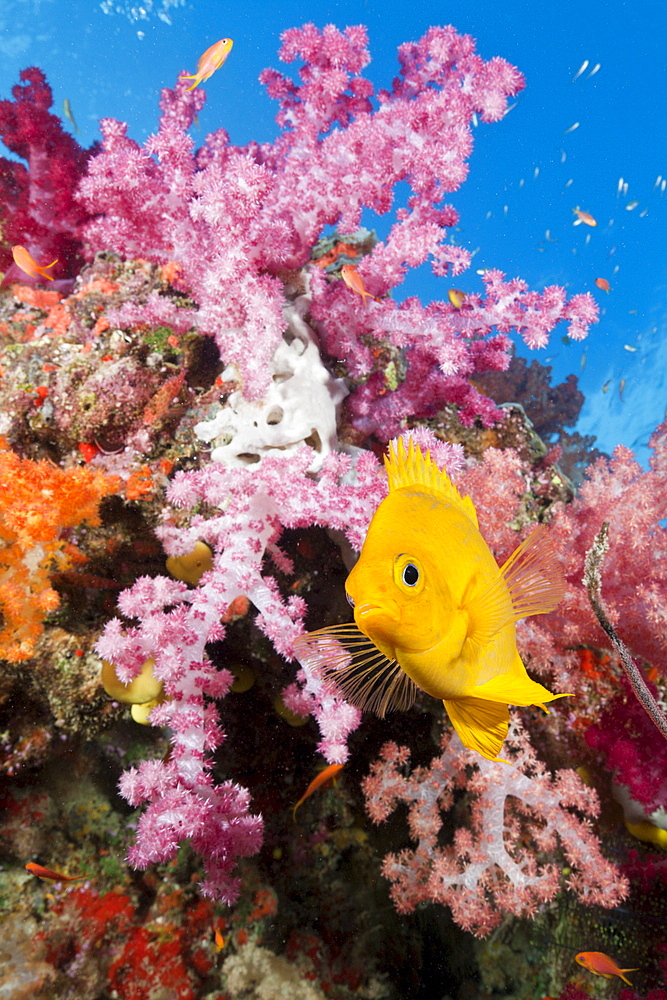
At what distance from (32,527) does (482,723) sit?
2172 millimetres

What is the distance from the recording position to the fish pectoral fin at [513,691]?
96 centimetres

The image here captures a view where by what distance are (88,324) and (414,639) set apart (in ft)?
9.82

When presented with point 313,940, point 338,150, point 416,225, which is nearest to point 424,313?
point 416,225

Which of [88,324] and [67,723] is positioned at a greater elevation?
[88,324]

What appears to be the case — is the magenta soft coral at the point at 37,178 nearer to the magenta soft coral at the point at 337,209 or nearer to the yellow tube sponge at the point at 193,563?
the magenta soft coral at the point at 337,209

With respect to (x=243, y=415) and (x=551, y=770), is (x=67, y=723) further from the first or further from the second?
(x=551, y=770)

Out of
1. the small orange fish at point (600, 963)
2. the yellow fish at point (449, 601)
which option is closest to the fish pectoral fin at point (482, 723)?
the yellow fish at point (449, 601)

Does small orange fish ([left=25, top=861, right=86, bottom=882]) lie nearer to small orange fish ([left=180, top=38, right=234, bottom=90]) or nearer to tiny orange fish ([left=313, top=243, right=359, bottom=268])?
tiny orange fish ([left=313, top=243, right=359, bottom=268])

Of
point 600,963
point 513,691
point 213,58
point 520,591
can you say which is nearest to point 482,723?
point 513,691

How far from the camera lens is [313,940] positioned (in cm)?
285

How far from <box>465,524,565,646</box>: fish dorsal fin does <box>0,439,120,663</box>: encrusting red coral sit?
2096 millimetres

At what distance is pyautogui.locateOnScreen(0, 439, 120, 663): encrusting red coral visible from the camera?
2.27 metres

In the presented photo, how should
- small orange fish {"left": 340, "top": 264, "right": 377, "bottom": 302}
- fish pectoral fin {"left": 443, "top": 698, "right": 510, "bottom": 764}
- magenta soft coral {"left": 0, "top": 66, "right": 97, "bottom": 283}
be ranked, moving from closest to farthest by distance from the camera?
1. fish pectoral fin {"left": 443, "top": 698, "right": 510, "bottom": 764}
2. small orange fish {"left": 340, "top": 264, "right": 377, "bottom": 302}
3. magenta soft coral {"left": 0, "top": 66, "right": 97, "bottom": 283}

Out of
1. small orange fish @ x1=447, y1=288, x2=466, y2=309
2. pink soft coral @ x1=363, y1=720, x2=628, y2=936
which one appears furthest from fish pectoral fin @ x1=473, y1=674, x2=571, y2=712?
small orange fish @ x1=447, y1=288, x2=466, y2=309
